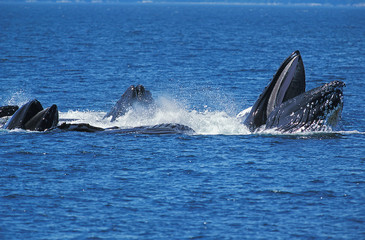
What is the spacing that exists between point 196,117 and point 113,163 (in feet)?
20.1

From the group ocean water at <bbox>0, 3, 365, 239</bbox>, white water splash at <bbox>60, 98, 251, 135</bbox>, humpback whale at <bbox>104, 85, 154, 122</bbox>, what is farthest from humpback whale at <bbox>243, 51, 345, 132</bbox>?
humpback whale at <bbox>104, 85, 154, 122</bbox>

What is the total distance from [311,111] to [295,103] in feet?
1.64

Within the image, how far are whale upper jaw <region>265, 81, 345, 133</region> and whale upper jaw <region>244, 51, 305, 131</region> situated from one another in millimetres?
302

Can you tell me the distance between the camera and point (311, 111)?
18.1 m

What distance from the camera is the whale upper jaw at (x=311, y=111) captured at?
699 inches

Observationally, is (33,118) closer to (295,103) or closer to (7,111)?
(7,111)

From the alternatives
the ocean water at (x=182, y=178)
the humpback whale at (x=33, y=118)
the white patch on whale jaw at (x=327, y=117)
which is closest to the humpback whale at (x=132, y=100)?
the ocean water at (x=182, y=178)

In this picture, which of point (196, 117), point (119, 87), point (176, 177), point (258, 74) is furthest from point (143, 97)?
point (258, 74)

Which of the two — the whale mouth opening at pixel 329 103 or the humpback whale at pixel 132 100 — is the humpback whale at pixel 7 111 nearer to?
the humpback whale at pixel 132 100

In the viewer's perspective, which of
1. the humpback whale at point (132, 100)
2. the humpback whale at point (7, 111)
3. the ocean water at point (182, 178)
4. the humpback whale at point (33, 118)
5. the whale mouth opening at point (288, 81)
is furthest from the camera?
the humpback whale at point (7, 111)

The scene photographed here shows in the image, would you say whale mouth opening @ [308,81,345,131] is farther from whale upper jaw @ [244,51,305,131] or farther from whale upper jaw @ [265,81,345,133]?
whale upper jaw @ [244,51,305,131]

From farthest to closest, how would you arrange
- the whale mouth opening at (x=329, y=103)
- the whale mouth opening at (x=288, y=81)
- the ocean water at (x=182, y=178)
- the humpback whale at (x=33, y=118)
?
the humpback whale at (x=33, y=118) → the whale mouth opening at (x=288, y=81) → the whale mouth opening at (x=329, y=103) → the ocean water at (x=182, y=178)

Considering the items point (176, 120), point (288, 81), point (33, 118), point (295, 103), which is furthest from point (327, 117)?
point (33, 118)

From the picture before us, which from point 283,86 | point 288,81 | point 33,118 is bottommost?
point 33,118
